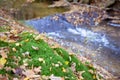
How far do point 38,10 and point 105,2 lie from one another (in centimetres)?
495

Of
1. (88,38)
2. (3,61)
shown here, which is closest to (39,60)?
(3,61)

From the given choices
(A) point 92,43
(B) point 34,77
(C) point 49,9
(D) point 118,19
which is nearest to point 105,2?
(D) point 118,19

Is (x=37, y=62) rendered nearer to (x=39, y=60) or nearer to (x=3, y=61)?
(x=39, y=60)

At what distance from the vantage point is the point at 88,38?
13289 millimetres

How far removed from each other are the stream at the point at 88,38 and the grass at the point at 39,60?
410cm

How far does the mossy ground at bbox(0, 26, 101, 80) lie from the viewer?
176 inches

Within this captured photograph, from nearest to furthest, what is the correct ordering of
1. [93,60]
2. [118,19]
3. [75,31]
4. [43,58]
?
1. [43,58]
2. [93,60]
3. [75,31]
4. [118,19]

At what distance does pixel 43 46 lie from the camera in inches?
223

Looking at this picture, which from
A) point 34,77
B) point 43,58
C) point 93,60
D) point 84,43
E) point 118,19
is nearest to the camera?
point 34,77

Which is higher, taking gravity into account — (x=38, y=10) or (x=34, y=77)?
(x=34, y=77)

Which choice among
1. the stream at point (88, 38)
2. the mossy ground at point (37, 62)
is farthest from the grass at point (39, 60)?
the stream at point (88, 38)

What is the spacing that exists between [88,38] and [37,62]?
8.63 meters

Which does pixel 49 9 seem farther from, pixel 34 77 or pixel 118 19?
pixel 34 77

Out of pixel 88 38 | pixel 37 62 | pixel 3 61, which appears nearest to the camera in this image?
pixel 3 61
